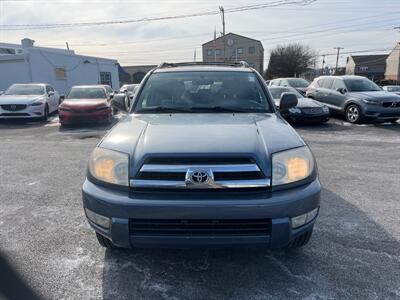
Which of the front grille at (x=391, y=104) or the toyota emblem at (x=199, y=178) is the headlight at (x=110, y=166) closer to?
the toyota emblem at (x=199, y=178)

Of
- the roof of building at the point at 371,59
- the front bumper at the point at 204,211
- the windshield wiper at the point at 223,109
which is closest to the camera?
the front bumper at the point at 204,211

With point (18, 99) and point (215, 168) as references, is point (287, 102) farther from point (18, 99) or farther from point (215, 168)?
point (18, 99)

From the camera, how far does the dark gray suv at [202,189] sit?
2451 millimetres

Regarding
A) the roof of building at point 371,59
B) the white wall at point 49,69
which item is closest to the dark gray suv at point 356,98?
the white wall at point 49,69

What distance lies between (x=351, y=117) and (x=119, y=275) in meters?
11.3

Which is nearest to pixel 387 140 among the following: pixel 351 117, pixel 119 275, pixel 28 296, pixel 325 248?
pixel 351 117

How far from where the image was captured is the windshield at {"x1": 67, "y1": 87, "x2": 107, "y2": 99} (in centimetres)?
1318

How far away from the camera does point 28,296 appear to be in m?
2.59

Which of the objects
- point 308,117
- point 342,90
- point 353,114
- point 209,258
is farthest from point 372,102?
point 209,258

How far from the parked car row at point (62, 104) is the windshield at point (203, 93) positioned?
704 centimetres

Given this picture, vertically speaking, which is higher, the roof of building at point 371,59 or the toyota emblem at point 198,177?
the roof of building at point 371,59

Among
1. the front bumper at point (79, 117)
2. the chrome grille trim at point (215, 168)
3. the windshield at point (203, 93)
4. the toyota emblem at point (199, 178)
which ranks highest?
the windshield at point (203, 93)

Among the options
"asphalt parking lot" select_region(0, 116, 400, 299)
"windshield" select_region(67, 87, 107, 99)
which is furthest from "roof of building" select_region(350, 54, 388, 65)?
"asphalt parking lot" select_region(0, 116, 400, 299)

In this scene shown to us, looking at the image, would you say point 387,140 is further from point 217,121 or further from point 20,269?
point 20,269
